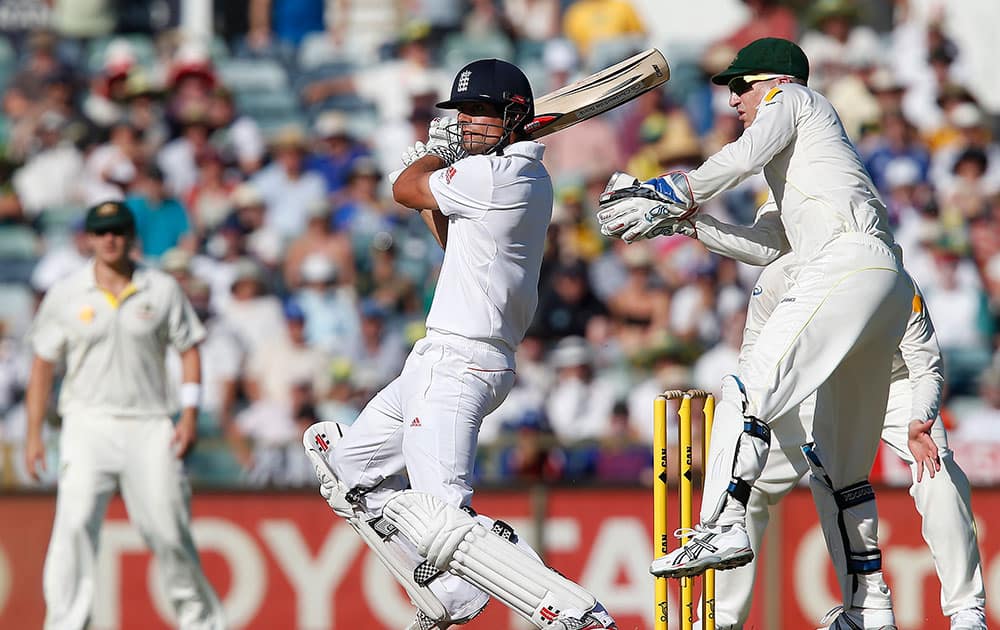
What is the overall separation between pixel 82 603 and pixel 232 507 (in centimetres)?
147

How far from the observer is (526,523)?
8.45 metres

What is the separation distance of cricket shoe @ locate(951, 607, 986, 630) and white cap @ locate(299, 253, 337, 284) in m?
5.46

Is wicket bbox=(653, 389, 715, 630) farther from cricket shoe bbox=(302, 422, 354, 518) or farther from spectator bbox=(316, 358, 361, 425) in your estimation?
spectator bbox=(316, 358, 361, 425)

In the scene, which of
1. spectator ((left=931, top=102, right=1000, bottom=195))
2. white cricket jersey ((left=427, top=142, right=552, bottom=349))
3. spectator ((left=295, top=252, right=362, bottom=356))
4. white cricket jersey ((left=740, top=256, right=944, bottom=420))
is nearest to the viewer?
white cricket jersey ((left=427, top=142, right=552, bottom=349))

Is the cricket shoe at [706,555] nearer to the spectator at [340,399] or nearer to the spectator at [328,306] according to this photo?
the spectator at [340,399]

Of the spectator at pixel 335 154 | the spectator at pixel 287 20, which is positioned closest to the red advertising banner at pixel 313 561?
the spectator at pixel 335 154

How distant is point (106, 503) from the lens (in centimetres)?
727

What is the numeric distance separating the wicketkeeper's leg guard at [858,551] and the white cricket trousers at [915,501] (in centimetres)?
22

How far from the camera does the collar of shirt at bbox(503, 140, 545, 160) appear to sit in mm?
5238

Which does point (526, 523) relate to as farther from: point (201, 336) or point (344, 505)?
point (344, 505)

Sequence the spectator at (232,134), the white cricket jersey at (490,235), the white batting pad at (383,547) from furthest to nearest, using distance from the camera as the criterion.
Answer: the spectator at (232,134) → the white batting pad at (383,547) → the white cricket jersey at (490,235)

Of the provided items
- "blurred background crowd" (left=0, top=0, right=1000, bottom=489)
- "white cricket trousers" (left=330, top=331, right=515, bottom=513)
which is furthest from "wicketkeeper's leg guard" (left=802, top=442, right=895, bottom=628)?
"blurred background crowd" (left=0, top=0, right=1000, bottom=489)

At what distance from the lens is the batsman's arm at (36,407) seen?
7312 mm

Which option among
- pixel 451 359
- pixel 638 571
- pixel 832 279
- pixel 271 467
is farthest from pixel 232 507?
pixel 832 279
